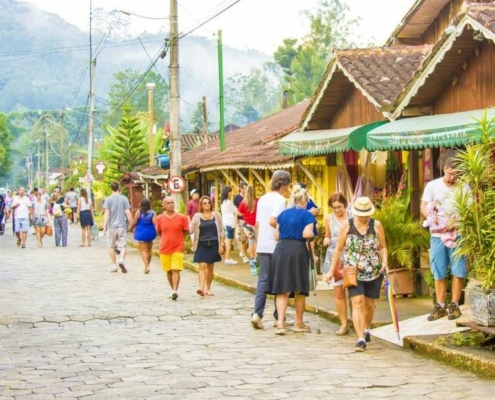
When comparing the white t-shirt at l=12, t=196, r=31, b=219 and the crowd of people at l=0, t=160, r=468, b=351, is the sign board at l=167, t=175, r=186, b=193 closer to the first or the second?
the white t-shirt at l=12, t=196, r=31, b=219

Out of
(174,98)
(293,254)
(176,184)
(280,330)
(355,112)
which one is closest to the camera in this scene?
(280,330)

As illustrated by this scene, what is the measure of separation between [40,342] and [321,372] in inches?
148

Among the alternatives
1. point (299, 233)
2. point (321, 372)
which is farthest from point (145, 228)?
point (321, 372)

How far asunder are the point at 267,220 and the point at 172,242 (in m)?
3.99

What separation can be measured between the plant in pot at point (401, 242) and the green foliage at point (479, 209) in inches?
161

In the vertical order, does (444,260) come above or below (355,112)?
below

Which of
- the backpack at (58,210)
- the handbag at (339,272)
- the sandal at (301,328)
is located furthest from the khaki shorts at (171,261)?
the backpack at (58,210)

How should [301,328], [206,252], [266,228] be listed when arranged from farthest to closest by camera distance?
[206,252] < [266,228] < [301,328]

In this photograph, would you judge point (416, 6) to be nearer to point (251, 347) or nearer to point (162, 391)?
point (251, 347)

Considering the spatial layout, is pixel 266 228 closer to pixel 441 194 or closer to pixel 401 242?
pixel 441 194

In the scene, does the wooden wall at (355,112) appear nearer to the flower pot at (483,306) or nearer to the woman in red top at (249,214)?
the woman in red top at (249,214)

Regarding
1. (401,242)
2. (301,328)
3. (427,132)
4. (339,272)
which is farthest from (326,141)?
(339,272)

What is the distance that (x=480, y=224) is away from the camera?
9836mm

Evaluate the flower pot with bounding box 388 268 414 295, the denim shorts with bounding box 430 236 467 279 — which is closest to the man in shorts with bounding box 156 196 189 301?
the flower pot with bounding box 388 268 414 295
